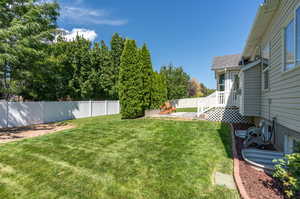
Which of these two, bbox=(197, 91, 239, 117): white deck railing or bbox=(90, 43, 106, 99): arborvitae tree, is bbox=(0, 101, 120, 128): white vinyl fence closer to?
bbox=(90, 43, 106, 99): arborvitae tree

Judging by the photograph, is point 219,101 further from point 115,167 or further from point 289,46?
point 115,167

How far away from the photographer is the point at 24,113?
10234 mm

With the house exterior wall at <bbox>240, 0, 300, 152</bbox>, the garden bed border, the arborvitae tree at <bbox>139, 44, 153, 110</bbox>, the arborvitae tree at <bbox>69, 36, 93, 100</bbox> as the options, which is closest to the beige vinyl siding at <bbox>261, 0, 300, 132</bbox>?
the house exterior wall at <bbox>240, 0, 300, 152</bbox>

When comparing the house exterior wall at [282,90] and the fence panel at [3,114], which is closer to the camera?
the house exterior wall at [282,90]

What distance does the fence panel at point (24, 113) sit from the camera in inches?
379

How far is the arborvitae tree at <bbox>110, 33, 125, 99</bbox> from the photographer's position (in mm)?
17422

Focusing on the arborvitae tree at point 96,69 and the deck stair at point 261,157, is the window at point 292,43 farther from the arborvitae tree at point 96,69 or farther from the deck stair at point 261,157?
the arborvitae tree at point 96,69

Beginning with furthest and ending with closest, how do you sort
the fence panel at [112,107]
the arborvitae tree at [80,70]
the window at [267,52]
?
1. the fence panel at [112,107]
2. the arborvitae tree at [80,70]
3. the window at [267,52]

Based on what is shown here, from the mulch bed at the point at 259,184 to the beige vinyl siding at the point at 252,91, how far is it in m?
3.81

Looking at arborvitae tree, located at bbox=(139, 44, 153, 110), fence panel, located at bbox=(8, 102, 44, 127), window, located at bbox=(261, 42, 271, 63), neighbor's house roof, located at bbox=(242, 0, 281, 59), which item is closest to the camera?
neighbor's house roof, located at bbox=(242, 0, 281, 59)

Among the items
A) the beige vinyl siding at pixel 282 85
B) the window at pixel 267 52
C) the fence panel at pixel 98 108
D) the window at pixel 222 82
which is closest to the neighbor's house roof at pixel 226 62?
the window at pixel 222 82

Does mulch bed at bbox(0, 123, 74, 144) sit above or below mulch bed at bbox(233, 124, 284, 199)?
below

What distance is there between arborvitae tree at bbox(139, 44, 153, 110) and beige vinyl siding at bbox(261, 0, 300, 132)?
26.2 feet

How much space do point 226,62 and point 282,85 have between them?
33.5 ft
